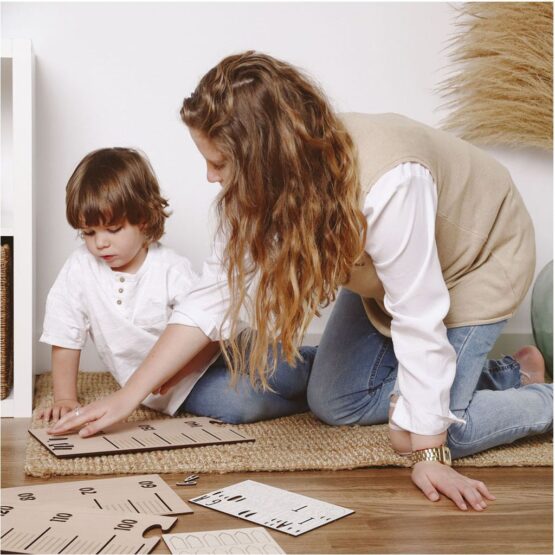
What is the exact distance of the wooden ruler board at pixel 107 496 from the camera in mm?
1000

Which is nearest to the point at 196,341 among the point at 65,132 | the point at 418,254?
the point at 418,254

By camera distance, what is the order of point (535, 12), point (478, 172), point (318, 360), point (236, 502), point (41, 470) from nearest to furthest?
point (236, 502) < point (41, 470) < point (478, 172) < point (318, 360) < point (535, 12)

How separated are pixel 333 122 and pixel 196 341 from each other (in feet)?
1.44

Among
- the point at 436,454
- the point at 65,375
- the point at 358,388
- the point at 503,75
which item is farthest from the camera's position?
the point at 503,75

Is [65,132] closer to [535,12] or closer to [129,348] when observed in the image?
[129,348]

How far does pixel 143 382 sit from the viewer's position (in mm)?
1262

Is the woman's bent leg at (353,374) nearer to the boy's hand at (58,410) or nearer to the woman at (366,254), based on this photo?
the woman at (366,254)

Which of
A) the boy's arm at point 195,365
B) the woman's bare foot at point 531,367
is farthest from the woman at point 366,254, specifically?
the woman's bare foot at point 531,367

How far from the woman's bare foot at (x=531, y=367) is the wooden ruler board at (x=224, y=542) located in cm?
83

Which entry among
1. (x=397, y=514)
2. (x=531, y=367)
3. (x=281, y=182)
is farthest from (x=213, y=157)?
(x=531, y=367)

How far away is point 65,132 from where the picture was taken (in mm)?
1830

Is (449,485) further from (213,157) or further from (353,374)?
(213,157)

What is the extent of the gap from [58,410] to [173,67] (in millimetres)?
854

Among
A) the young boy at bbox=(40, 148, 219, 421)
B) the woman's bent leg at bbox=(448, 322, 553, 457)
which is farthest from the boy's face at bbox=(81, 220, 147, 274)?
the woman's bent leg at bbox=(448, 322, 553, 457)
